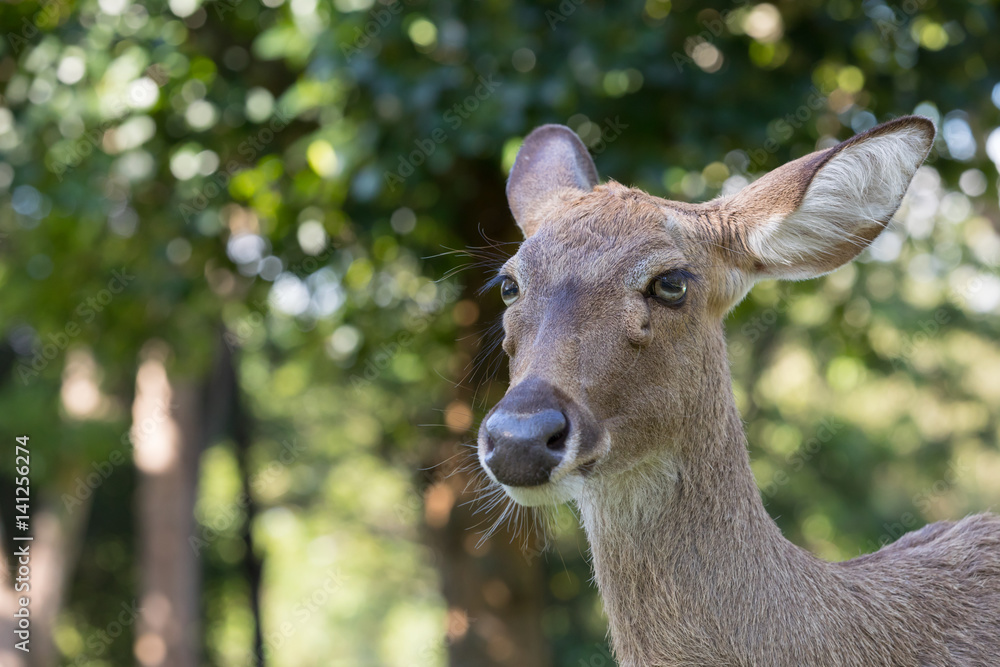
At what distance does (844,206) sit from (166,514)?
12.8m

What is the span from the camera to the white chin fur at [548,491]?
2.64m

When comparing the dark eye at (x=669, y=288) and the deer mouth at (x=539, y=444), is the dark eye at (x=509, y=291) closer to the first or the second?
the dark eye at (x=669, y=288)

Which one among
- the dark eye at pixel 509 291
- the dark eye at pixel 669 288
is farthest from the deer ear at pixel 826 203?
the dark eye at pixel 509 291

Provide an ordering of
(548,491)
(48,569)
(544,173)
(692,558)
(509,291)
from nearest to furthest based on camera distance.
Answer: (548,491) → (692,558) → (509,291) → (544,173) → (48,569)

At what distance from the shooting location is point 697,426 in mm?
3096

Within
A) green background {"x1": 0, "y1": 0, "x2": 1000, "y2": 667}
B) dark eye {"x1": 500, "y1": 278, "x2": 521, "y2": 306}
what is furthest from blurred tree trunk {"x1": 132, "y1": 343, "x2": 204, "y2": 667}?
dark eye {"x1": 500, "y1": 278, "x2": 521, "y2": 306}

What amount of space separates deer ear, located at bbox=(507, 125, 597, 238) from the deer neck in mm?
1255

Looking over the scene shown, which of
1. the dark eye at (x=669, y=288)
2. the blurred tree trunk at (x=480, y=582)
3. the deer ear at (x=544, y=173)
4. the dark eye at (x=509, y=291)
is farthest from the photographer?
the blurred tree trunk at (x=480, y=582)

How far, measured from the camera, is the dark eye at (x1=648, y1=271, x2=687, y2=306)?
3049mm

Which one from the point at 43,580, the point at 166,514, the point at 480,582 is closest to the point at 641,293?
the point at 480,582

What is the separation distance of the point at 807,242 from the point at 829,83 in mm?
4892

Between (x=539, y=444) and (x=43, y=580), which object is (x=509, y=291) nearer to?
(x=539, y=444)

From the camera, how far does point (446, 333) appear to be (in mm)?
9070

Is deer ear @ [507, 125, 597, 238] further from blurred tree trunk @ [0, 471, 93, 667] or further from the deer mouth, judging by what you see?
blurred tree trunk @ [0, 471, 93, 667]
